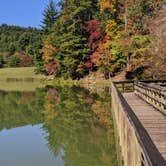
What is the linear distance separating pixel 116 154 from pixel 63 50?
4624 cm

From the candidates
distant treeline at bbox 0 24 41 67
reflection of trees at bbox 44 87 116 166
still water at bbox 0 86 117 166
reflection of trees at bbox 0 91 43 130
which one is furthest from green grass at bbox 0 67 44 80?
reflection of trees at bbox 44 87 116 166

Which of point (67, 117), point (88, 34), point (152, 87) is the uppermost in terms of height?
point (88, 34)

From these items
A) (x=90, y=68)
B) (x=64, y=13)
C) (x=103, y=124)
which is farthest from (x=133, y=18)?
(x=103, y=124)

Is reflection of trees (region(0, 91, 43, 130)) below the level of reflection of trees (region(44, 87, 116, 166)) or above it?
below

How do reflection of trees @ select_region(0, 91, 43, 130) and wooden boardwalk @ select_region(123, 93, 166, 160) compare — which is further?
reflection of trees @ select_region(0, 91, 43, 130)

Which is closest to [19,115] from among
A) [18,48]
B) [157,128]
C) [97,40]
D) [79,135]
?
[79,135]

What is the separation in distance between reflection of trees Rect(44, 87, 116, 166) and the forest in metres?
9.27

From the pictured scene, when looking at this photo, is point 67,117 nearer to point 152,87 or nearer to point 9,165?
point 152,87

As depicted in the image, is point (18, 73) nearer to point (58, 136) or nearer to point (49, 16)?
point (49, 16)

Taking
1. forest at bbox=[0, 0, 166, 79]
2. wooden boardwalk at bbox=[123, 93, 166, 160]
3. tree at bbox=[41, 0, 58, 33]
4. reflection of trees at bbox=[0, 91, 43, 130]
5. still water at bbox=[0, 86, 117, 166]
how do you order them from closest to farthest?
wooden boardwalk at bbox=[123, 93, 166, 160], still water at bbox=[0, 86, 117, 166], reflection of trees at bbox=[0, 91, 43, 130], forest at bbox=[0, 0, 166, 79], tree at bbox=[41, 0, 58, 33]

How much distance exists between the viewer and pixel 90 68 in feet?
188

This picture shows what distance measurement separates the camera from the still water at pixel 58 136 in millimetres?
13133

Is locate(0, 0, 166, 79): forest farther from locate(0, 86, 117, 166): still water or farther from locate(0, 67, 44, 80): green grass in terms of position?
locate(0, 86, 117, 166): still water

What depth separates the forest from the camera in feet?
148
